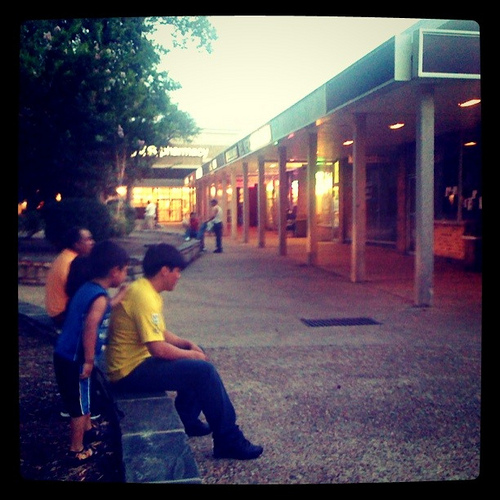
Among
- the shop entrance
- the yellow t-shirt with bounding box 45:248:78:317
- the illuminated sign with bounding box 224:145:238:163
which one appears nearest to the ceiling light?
the yellow t-shirt with bounding box 45:248:78:317

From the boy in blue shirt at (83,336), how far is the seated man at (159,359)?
0.46 feet

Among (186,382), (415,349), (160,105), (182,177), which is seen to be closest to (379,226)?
(160,105)

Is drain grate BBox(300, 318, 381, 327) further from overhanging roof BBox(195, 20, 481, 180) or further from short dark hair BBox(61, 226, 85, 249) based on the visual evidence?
short dark hair BBox(61, 226, 85, 249)

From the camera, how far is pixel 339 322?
6898 mm

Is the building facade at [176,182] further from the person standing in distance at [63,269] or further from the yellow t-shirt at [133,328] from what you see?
the yellow t-shirt at [133,328]

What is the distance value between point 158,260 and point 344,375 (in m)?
2.23

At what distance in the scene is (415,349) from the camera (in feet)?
18.3

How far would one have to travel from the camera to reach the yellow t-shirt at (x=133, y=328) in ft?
10.4

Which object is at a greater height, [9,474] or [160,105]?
[160,105]

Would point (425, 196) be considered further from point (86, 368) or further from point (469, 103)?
point (86, 368)

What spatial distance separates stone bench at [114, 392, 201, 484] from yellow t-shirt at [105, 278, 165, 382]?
0.64 feet

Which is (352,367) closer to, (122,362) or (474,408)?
(474,408)

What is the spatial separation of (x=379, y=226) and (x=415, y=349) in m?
11.9

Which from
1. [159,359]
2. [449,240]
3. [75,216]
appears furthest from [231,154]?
[159,359]
